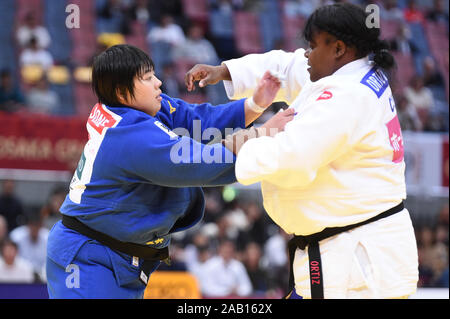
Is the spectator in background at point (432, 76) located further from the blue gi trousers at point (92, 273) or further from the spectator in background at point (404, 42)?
the blue gi trousers at point (92, 273)

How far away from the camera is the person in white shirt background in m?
2.64

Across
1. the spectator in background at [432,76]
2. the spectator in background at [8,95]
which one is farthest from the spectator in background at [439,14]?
the spectator in background at [8,95]

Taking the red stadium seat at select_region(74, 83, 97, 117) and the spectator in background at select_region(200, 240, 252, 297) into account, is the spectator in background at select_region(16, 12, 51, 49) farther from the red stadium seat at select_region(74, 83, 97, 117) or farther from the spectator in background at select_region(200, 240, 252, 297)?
the spectator in background at select_region(200, 240, 252, 297)

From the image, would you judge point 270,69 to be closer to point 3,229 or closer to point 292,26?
point 3,229

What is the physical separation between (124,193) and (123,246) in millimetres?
278

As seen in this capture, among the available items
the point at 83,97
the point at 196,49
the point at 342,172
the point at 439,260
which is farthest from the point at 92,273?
the point at 196,49

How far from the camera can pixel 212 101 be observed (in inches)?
416

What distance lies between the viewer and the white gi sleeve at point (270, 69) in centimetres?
342

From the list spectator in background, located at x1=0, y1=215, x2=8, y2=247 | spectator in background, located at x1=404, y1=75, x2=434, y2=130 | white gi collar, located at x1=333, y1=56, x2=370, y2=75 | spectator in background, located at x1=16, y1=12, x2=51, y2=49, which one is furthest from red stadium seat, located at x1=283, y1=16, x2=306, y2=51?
white gi collar, located at x1=333, y1=56, x2=370, y2=75

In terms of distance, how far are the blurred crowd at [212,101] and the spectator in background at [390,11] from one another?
0.03m

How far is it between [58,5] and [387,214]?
10.3m

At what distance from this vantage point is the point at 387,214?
2.81 meters
